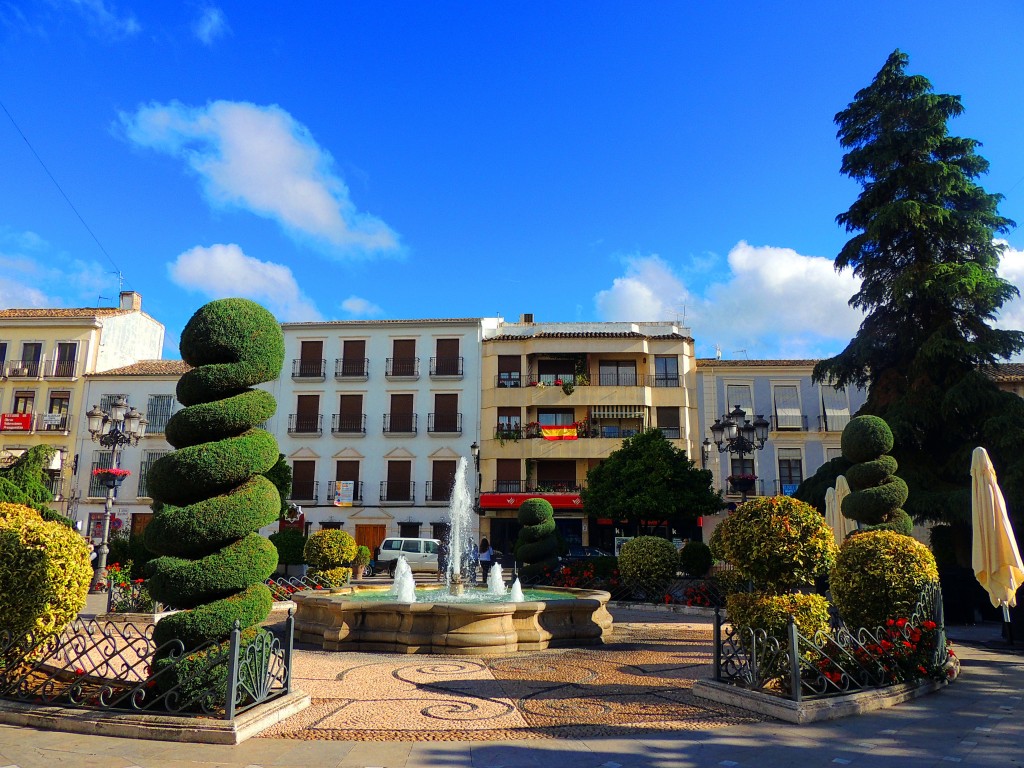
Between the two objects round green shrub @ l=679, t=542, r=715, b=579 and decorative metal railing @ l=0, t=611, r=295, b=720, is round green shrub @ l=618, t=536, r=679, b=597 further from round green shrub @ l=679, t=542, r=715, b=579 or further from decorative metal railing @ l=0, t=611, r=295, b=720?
decorative metal railing @ l=0, t=611, r=295, b=720

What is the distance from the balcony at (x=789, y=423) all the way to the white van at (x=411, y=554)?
1791 cm

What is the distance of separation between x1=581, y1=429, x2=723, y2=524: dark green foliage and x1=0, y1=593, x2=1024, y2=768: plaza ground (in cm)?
1471

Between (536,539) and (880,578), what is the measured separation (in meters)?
11.0

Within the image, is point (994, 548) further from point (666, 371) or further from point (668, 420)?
point (666, 371)

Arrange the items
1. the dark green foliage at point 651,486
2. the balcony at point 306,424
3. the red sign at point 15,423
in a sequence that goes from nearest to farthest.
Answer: the dark green foliage at point 651,486 → the red sign at point 15,423 → the balcony at point 306,424

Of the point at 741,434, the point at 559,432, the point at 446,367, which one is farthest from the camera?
the point at 446,367

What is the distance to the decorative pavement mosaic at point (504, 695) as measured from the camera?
5.98 m

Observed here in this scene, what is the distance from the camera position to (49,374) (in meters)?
34.7

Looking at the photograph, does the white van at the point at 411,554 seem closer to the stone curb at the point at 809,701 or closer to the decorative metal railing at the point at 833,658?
the decorative metal railing at the point at 833,658

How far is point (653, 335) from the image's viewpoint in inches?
1356

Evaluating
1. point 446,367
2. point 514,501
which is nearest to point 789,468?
point 514,501

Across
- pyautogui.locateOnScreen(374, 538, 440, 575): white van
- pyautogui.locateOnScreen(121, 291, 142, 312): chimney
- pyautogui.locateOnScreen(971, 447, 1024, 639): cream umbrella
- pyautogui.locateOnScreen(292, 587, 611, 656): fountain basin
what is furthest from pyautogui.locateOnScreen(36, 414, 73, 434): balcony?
pyautogui.locateOnScreen(971, 447, 1024, 639): cream umbrella

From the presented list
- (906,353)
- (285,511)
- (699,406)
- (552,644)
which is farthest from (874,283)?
(285,511)

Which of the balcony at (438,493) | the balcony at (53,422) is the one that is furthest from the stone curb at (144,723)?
the balcony at (53,422)
